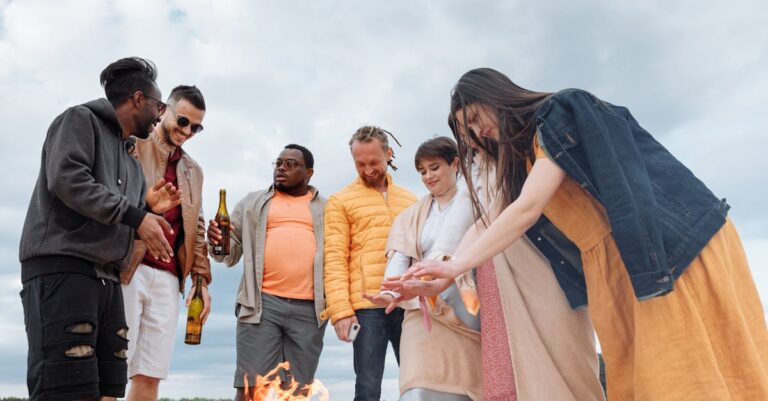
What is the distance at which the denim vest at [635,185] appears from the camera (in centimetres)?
281

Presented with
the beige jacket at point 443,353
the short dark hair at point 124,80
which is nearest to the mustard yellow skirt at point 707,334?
the beige jacket at point 443,353

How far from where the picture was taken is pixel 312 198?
691cm

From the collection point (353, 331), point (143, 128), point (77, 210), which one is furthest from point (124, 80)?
point (353, 331)

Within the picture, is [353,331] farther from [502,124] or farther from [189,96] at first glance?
[502,124]

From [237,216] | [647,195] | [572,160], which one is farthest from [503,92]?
[237,216]

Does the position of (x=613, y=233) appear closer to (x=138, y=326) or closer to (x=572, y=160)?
(x=572, y=160)

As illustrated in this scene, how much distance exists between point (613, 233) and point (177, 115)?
433 cm

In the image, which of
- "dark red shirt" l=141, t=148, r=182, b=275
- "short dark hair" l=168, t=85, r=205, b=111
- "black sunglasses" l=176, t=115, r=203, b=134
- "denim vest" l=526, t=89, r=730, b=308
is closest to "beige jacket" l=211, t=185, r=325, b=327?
"dark red shirt" l=141, t=148, r=182, b=275

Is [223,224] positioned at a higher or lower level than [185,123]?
lower

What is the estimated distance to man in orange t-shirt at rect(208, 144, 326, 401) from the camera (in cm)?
615

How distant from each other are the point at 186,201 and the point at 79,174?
1.85 meters

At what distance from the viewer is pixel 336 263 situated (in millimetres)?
5883

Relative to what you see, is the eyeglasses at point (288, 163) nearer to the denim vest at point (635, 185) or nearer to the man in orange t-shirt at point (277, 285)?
the man in orange t-shirt at point (277, 285)

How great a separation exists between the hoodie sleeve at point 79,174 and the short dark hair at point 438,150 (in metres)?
2.05
